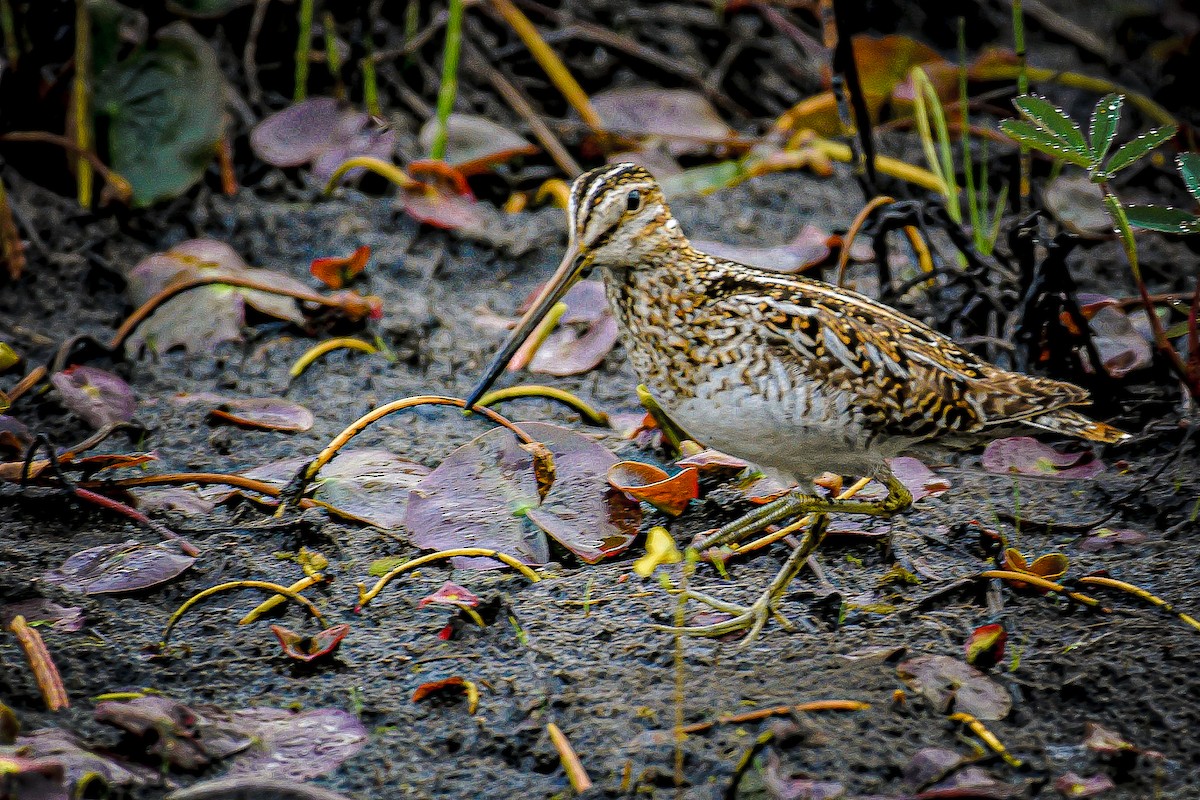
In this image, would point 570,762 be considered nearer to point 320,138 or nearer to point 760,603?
point 760,603

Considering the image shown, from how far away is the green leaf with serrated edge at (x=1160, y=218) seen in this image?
10.2 feet

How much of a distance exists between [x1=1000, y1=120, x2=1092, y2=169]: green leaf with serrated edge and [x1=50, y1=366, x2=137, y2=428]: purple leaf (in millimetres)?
2684

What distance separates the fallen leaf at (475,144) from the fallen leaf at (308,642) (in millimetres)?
2881

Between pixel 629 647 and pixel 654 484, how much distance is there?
54 centimetres

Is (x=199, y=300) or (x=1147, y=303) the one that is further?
(x=199, y=300)

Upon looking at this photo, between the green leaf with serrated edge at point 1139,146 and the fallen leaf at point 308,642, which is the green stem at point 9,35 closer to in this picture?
the fallen leaf at point 308,642

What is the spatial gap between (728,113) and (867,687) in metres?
3.92

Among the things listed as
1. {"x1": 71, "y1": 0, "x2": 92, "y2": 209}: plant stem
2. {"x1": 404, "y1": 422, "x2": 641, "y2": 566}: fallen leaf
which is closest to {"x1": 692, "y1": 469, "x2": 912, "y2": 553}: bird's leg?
{"x1": 404, "y1": 422, "x2": 641, "y2": 566}: fallen leaf

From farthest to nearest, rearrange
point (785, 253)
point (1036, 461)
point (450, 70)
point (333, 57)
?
point (333, 57) < point (450, 70) < point (785, 253) < point (1036, 461)

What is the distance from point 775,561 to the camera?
3422 mm

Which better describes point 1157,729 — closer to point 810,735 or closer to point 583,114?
point 810,735

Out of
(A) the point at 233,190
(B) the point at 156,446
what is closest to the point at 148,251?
(A) the point at 233,190

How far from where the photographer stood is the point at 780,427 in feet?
9.89

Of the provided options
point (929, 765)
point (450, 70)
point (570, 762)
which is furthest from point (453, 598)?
point (450, 70)
